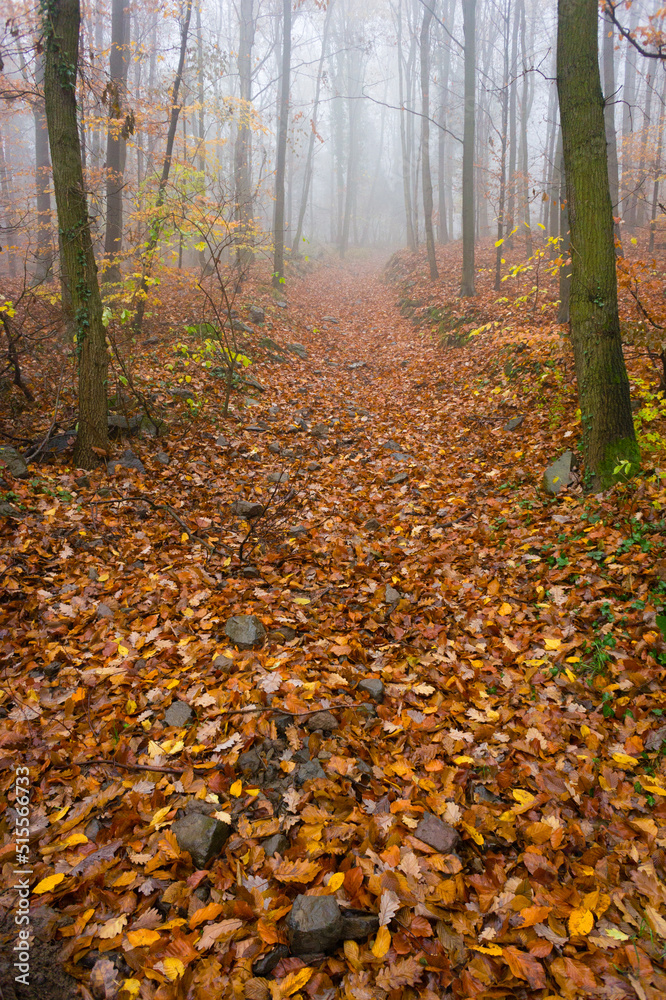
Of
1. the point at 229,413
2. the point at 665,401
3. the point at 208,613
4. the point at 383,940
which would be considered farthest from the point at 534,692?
the point at 229,413

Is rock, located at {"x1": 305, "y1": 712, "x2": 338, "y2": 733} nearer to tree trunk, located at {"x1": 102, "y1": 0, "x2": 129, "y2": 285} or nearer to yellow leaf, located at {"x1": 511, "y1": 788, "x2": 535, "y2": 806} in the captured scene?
yellow leaf, located at {"x1": 511, "y1": 788, "x2": 535, "y2": 806}

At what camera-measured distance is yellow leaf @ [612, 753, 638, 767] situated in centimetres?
270

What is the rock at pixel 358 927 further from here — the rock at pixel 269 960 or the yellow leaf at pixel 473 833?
the yellow leaf at pixel 473 833

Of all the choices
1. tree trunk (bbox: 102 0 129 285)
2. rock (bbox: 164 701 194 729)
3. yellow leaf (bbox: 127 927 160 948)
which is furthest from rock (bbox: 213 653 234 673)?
tree trunk (bbox: 102 0 129 285)

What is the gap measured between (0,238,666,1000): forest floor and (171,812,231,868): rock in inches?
0.7

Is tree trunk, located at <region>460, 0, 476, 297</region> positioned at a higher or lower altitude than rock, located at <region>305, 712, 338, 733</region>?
higher

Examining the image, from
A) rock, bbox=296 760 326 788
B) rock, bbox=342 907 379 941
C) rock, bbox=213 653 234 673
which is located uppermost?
rock, bbox=213 653 234 673

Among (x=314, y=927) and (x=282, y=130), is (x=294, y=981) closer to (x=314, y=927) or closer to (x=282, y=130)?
(x=314, y=927)

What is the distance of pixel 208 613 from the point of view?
421 cm

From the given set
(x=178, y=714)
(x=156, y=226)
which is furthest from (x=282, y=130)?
(x=178, y=714)

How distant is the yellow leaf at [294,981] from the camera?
1891mm

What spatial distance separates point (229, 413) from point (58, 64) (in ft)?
15.1

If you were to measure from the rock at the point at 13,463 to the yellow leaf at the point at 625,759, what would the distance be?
6.06 m

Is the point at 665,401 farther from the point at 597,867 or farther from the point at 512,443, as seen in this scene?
the point at 597,867
